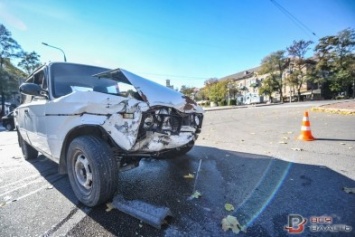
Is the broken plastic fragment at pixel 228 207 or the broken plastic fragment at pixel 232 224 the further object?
the broken plastic fragment at pixel 228 207

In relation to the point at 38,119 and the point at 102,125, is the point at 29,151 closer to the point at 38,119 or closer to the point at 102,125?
the point at 38,119

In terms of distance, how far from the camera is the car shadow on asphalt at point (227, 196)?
2133 millimetres

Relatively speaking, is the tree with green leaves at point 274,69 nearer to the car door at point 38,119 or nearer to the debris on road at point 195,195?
the debris on road at point 195,195

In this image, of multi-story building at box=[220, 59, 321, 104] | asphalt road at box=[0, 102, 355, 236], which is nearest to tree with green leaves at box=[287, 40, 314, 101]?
multi-story building at box=[220, 59, 321, 104]

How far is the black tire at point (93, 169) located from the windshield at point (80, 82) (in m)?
0.95

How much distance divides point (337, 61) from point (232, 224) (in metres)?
60.1

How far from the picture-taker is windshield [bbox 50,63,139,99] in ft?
10.8

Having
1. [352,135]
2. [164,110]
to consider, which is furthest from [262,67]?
[164,110]

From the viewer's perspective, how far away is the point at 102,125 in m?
2.39

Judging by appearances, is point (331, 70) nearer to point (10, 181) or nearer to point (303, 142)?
point (303, 142)

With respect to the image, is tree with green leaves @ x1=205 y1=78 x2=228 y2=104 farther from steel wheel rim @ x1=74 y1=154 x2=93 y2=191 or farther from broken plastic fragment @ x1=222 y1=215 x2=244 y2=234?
broken plastic fragment @ x1=222 y1=215 x2=244 y2=234

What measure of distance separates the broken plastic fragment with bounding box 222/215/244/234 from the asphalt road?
5 centimetres

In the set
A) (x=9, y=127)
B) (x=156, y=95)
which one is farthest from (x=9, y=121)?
(x=156, y=95)

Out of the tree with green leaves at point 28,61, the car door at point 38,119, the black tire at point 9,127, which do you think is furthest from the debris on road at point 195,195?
the tree with green leaves at point 28,61
